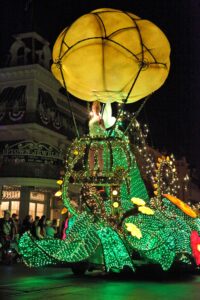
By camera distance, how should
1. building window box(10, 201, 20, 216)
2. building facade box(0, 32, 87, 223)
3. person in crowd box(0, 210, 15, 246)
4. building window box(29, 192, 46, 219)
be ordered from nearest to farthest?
1. person in crowd box(0, 210, 15, 246)
2. building facade box(0, 32, 87, 223)
3. building window box(10, 201, 20, 216)
4. building window box(29, 192, 46, 219)

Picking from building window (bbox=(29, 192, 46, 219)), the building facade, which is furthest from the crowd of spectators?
building window (bbox=(29, 192, 46, 219))

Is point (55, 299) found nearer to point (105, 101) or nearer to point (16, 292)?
point (16, 292)

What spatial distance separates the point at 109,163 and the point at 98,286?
93.7 inches

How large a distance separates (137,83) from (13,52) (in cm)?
1626

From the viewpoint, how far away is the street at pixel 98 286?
23.1 feet

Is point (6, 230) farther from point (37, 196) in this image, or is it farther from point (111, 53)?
point (37, 196)

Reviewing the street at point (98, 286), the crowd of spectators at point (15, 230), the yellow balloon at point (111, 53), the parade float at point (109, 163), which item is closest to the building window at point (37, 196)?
the crowd of spectators at point (15, 230)

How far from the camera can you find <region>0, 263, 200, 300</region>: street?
7027 mm

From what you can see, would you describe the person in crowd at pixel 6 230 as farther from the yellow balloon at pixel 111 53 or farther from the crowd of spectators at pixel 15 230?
the yellow balloon at pixel 111 53

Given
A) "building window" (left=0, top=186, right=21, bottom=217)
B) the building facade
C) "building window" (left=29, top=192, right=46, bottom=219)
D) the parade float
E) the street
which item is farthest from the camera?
"building window" (left=29, top=192, right=46, bottom=219)

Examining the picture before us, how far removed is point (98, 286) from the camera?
8086 mm

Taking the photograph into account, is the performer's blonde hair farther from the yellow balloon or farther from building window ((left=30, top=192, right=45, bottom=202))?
building window ((left=30, top=192, right=45, bottom=202))

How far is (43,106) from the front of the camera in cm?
2306

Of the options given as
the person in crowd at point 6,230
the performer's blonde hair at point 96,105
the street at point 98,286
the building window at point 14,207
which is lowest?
the street at point 98,286
